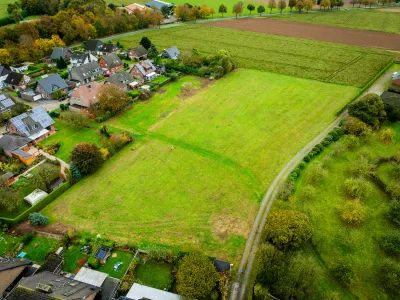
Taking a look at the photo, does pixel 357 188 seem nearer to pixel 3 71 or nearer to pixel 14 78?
pixel 14 78

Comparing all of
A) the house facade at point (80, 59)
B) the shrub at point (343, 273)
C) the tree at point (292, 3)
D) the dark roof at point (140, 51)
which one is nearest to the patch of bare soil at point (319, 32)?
the tree at point (292, 3)

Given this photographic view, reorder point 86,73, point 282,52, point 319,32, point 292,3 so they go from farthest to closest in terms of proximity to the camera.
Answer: point 292,3 → point 319,32 → point 282,52 → point 86,73

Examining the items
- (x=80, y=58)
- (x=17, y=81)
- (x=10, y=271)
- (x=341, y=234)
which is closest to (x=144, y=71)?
(x=80, y=58)

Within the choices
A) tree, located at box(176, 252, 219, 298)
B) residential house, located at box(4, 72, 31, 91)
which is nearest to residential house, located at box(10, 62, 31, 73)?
residential house, located at box(4, 72, 31, 91)

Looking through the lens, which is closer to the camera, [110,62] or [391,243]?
[391,243]

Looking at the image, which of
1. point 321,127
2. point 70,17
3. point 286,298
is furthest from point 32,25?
point 286,298

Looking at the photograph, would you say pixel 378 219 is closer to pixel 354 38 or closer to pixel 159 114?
pixel 159 114

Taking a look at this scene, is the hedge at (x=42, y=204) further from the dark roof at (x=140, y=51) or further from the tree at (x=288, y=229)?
the dark roof at (x=140, y=51)
